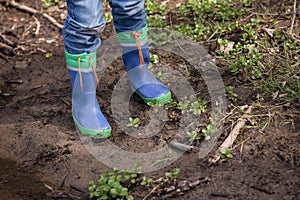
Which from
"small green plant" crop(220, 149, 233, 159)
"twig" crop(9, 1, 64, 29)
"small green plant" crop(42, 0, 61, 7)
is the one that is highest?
"small green plant" crop(220, 149, 233, 159)

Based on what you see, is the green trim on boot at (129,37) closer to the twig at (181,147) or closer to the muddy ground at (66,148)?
the muddy ground at (66,148)

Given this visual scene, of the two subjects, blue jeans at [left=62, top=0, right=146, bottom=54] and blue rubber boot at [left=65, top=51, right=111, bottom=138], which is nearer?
blue jeans at [left=62, top=0, right=146, bottom=54]

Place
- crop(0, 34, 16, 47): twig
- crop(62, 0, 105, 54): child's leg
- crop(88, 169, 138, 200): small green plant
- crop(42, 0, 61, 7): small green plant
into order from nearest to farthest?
1. crop(88, 169, 138, 200): small green plant
2. crop(62, 0, 105, 54): child's leg
3. crop(0, 34, 16, 47): twig
4. crop(42, 0, 61, 7): small green plant

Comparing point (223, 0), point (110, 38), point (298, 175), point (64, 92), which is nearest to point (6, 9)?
point (110, 38)

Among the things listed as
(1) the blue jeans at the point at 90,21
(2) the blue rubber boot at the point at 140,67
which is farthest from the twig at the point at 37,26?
(1) the blue jeans at the point at 90,21

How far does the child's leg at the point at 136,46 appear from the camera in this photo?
301 centimetres

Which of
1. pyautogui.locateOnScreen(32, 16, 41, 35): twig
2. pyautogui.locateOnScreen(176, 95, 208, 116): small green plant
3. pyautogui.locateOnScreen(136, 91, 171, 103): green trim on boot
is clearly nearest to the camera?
pyautogui.locateOnScreen(176, 95, 208, 116): small green plant

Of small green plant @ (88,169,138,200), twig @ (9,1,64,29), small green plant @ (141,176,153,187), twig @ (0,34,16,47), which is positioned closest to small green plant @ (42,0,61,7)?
twig @ (9,1,64,29)

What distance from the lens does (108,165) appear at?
2924 mm

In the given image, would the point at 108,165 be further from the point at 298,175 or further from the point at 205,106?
the point at 298,175

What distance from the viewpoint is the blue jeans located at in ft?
8.93

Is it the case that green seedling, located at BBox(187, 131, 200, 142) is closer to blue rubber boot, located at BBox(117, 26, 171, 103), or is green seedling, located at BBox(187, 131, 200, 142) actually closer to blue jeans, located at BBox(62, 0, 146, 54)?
blue rubber boot, located at BBox(117, 26, 171, 103)

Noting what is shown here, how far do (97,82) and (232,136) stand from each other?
0.84 metres

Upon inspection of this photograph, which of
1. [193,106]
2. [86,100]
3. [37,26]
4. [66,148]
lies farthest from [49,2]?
[193,106]
